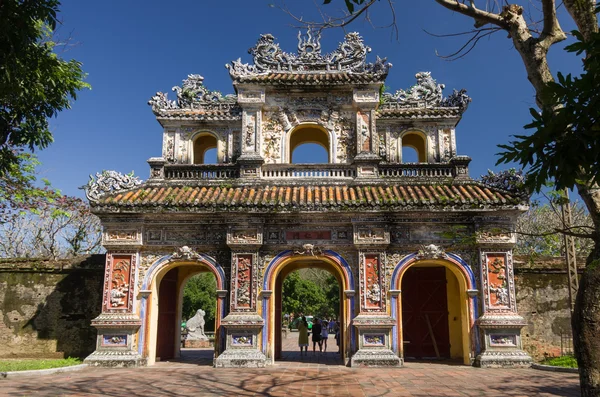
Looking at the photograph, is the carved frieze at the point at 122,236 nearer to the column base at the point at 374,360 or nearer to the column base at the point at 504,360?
the column base at the point at 374,360

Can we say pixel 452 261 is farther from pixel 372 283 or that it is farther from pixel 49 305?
pixel 49 305

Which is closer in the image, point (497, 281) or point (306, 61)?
point (497, 281)

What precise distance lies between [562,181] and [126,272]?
36.8 feet

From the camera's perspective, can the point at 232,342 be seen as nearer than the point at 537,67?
No

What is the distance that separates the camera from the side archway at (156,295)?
1266 centimetres

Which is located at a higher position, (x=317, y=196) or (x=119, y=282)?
(x=317, y=196)

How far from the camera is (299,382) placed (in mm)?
9797

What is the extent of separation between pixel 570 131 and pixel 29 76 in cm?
1161

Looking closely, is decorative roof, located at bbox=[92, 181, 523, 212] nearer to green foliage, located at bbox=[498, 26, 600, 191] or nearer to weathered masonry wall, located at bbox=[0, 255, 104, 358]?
weathered masonry wall, located at bbox=[0, 255, 104, 358]

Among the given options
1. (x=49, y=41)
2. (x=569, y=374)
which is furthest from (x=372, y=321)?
(x=49, y=41)

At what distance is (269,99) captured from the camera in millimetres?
15234

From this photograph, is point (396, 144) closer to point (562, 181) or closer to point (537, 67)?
point (537, 67)

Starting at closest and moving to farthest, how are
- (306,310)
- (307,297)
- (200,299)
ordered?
(200,299) < (307,297) < (306,310)

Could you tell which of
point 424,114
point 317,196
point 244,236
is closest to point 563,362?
point 317,196
